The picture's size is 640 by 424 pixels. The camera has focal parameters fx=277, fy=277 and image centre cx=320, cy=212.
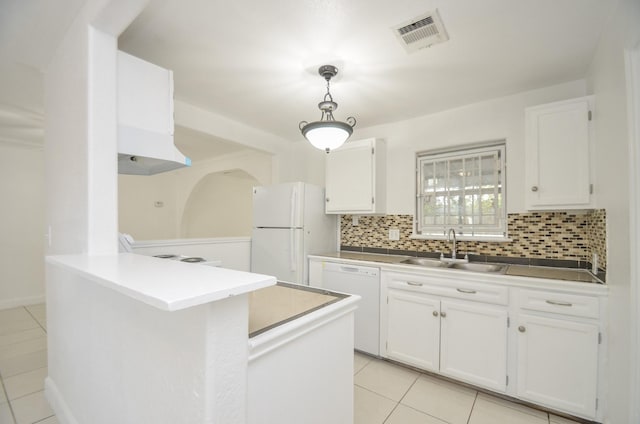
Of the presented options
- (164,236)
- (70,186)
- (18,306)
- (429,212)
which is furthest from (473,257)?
(164,236)

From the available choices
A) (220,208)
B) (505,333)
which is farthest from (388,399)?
(220,208)

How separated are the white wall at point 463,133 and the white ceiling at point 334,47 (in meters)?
0.12

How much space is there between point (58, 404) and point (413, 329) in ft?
8.36

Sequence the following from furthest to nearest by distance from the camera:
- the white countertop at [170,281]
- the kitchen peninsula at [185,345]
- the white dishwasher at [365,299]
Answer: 1. the white dishwasher at [365,299]
2. the kitchen peninsula at [185,345]
3. the white countertop at [170,281]

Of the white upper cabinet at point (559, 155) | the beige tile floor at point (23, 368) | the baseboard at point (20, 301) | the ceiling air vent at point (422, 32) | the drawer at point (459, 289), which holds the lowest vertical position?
the beige tile floor at point (23, 368)

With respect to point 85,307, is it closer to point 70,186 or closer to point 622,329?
point 70,186

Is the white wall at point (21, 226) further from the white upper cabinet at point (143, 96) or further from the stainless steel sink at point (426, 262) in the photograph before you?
the stainless steel sink at point (426, 262)

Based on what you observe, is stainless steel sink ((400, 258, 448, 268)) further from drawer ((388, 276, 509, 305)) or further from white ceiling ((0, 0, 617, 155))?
white ceiling ((0, 0, 617, 155))

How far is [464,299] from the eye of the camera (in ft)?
7.12

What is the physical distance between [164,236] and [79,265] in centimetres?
616

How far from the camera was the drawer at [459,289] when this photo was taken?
2.04 m

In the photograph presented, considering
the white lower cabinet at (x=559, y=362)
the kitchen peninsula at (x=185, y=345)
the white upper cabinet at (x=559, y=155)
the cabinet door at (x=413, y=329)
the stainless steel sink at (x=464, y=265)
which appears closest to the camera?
the kitchen peninsula at (x=185, y=345)

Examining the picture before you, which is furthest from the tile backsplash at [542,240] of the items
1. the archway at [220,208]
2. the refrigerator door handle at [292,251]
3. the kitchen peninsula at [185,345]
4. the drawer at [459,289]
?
the archway at [220,208]

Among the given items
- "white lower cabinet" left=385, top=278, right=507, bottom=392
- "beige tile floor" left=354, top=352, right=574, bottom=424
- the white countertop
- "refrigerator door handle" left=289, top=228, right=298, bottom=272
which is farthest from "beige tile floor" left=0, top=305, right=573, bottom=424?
the white countertop
